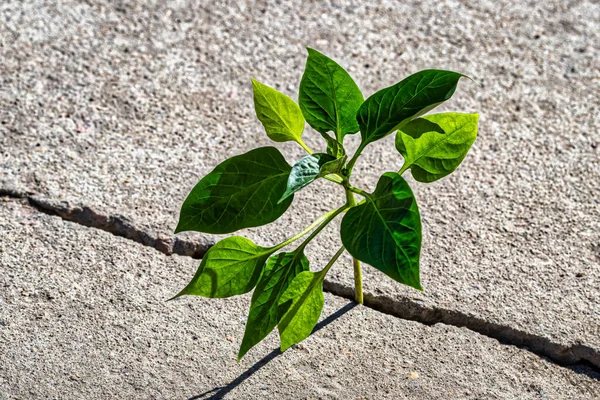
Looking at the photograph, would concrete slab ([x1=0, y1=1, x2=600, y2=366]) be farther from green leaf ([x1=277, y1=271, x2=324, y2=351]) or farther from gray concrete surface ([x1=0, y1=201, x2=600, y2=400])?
green leaf ([x1=277, y1=271, x2=324, y2=351])

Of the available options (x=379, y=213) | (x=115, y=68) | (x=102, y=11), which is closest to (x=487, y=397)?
(x=379, y=213)

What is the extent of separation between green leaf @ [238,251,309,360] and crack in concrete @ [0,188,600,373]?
443mm

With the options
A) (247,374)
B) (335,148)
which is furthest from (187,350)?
(335,148)

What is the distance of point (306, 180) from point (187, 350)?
2.10 feet

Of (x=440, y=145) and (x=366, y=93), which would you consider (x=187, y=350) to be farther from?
(x=366, y=93)

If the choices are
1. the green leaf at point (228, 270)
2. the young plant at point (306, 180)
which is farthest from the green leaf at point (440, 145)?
the green leaf at point (228, 270)

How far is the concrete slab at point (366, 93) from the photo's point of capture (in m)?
2.24

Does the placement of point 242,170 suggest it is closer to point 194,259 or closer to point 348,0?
point 194,259

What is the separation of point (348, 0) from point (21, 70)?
4.31 feet

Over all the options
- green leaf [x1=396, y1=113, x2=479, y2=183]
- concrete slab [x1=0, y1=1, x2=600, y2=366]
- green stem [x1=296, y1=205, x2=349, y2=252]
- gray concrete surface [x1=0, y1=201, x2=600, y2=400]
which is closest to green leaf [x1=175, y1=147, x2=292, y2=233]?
green stem [x1=296, y1=205, x2=349, y2=252]

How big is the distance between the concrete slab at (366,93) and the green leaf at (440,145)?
0.47 meters

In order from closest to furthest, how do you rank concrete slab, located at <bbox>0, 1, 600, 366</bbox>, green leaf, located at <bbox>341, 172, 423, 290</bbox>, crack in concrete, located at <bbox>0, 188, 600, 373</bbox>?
green leaf, located at <bbox>341, 172, 423, 290</bbox> < crack in concrete, located at <bbox>0, 188, 600, 373</bbox> < concrete slab, located at <bbox>0, 1, 600, 366</bbox>

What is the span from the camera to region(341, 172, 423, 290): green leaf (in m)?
1.49

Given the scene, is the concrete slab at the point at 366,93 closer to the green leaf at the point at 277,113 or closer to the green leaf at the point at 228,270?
the green leaf at the point at 228,270
